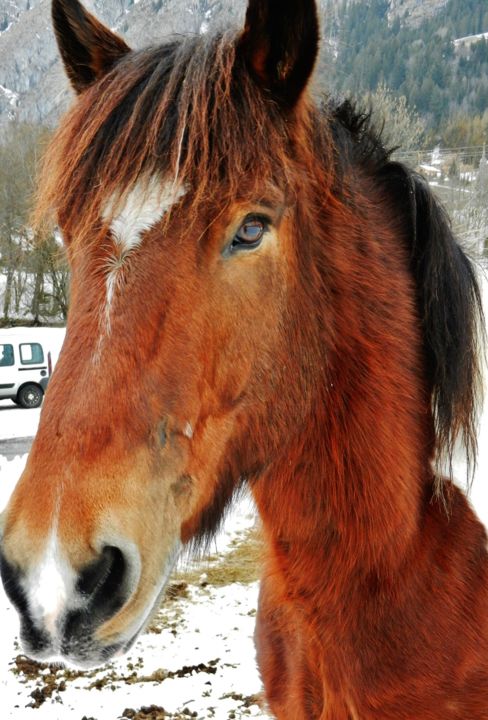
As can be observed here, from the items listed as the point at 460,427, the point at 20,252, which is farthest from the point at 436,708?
the point at 20,252

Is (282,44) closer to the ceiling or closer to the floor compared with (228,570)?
closer to the ceiling

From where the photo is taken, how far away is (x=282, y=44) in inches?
66.8

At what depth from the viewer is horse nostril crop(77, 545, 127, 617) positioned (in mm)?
1284

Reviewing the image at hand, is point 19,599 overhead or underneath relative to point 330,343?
underneath

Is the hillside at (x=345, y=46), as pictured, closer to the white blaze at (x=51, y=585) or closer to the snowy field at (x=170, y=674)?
the white blaze at (x=51, y=585)

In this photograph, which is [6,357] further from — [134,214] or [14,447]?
[134,214]

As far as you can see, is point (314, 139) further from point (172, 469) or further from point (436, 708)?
point (436, 708)

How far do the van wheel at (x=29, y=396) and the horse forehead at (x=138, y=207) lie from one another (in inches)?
684

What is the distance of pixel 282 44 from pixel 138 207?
672 millimetres

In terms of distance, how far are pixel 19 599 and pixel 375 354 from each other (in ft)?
4.33

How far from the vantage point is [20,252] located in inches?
1117

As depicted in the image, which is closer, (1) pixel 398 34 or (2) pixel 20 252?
(2) pixel 20 252

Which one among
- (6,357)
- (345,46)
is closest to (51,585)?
(345,46)

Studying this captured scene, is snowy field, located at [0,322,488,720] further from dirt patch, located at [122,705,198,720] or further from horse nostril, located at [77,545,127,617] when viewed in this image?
horse nostril, located at [77,545,127,617]
